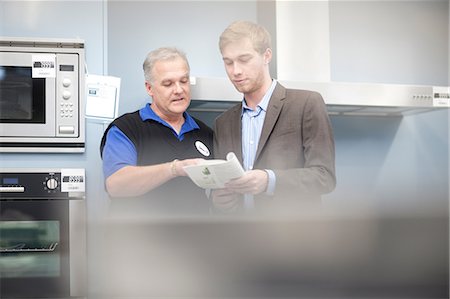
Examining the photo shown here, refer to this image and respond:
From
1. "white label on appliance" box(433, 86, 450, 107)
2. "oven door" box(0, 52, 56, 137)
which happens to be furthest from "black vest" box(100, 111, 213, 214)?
"white label on appliance" box(433, 86, 450, 107)

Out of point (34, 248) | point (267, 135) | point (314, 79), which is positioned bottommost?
point (34, 248)

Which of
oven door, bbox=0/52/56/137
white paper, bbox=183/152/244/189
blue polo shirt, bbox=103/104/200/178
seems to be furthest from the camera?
oven door, bbox=0/52/56/137

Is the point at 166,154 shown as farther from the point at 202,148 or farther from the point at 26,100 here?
the point at 26,100

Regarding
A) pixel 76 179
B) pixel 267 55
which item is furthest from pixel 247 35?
pixel 76 179

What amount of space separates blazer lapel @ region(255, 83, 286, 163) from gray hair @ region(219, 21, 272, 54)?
0.08m

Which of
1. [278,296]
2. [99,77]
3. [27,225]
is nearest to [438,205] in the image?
[278,296]

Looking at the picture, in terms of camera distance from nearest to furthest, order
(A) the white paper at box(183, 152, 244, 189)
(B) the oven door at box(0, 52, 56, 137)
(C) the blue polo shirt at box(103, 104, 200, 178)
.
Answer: (A) the white paper at box(183, 152, 244, 189) < (C) the blue polo shirt at box(103, 104, 200, 178) < (B) the oven door at box(0, 52, 56, 137)

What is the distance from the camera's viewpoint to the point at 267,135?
2.57ft

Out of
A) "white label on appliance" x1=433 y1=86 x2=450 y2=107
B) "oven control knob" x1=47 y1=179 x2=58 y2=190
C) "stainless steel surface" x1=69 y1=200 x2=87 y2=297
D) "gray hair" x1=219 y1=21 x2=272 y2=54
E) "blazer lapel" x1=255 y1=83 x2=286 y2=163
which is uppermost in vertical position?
"gray hair" x1=219 y1=21 x2=272 y2=54

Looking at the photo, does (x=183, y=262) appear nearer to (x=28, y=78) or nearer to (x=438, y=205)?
(x=438, y=205)

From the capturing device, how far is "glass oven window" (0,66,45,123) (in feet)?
3.37

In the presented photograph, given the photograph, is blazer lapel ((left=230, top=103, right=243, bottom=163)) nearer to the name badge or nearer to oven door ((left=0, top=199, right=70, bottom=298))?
the name badge

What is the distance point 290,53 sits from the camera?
97cm

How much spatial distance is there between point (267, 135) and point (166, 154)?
0.54 ft
